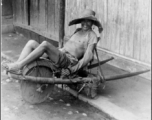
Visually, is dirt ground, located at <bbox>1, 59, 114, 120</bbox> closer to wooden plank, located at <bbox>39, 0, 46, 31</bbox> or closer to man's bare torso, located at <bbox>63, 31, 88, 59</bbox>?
man's bare torso, located at <bbox>63, 31, 88, 59</bbox>

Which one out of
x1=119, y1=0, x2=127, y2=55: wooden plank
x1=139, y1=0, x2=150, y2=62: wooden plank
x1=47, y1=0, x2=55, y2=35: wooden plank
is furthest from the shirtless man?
x1=47, y1=0, x2=55, y2=35: wooden plank

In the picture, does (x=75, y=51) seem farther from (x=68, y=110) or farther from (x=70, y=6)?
(x=70, y=6)

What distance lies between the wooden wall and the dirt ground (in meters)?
3.50

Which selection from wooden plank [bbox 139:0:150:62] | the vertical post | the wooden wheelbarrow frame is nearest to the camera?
the wooden wheelbarrow frame

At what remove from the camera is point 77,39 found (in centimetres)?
621

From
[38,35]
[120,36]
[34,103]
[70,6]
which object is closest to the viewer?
[34,103]

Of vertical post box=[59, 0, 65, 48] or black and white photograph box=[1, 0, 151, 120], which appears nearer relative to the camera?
black and white photograph box=[1, 0, 151, 120]

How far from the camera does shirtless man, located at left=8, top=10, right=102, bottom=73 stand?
5500mm

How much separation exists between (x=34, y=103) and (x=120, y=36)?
8.96 feet

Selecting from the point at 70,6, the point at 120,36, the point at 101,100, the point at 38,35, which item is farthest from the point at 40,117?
the point at 38,35

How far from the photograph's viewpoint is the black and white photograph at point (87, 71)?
555 centimetres

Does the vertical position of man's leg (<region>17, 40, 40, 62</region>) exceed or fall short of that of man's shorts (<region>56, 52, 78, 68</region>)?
it exceeds it

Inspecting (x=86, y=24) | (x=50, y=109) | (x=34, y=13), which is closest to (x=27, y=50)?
(x=50, y=109)

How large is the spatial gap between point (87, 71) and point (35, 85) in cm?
104
